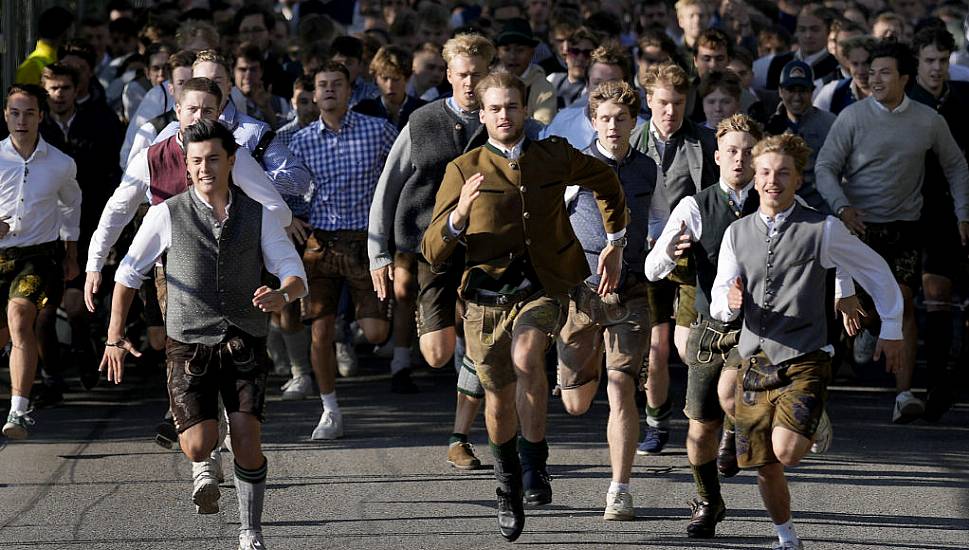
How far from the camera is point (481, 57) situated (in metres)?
9.43

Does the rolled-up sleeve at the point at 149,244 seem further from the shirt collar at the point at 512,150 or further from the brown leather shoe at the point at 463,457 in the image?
the brown leather shoe at the point at 463,457

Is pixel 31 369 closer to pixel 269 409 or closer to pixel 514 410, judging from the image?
pixel 269 409

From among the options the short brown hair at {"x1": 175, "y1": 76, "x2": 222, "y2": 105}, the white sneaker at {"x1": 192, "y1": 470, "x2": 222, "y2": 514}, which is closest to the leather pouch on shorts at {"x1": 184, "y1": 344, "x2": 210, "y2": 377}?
the white sneaker at {"x1": 192, "y1": 470, "x2": 222, "y2": 514}

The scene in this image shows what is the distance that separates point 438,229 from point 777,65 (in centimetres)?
689

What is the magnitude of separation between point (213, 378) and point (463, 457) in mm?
2235

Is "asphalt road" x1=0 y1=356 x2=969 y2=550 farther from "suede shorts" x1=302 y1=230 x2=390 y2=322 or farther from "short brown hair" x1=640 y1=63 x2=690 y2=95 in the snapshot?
"short brown hair" x1=640 y1=63 x2=690 y2=95

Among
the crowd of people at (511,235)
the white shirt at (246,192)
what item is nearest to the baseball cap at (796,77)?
the crowd of people at (511,235)

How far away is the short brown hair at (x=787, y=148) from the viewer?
7.37 m

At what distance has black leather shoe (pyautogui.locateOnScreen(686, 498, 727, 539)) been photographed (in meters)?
7.84

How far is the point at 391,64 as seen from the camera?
40.1ft

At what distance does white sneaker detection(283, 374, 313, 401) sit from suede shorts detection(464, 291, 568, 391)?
3658 mm

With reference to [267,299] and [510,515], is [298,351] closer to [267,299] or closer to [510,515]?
[510,515]

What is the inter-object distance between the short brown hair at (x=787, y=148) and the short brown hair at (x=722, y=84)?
2972 millimetres

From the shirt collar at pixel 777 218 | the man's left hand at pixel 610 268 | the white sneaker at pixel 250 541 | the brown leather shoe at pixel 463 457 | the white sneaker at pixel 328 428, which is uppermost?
the shirt collar at pixel 777 218
